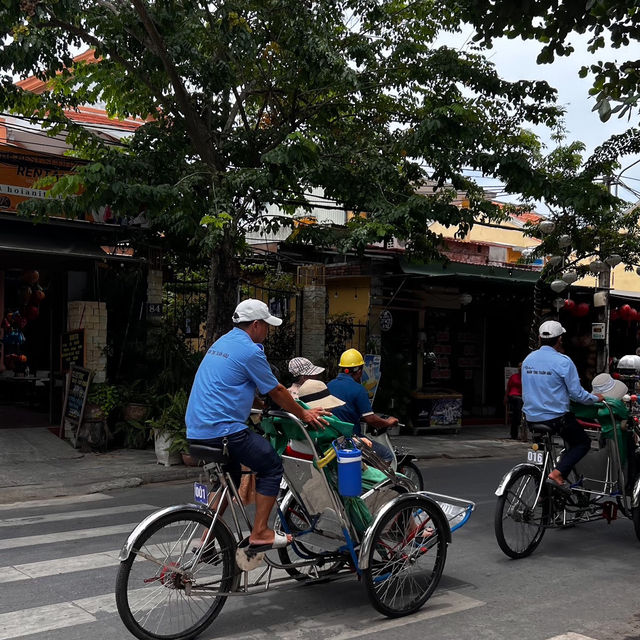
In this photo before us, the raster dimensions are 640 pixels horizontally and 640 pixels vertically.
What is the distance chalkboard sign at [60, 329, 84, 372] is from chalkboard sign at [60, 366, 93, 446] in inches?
8.0

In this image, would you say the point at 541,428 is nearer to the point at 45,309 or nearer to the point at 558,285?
the point at 558,285

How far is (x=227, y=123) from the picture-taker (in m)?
13.3

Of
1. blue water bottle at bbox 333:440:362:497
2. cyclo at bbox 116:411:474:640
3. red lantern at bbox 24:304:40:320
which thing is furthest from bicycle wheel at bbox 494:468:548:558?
red lantern at bbox 24:304:40:320

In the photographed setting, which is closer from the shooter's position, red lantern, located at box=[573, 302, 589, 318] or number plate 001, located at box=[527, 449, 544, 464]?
number plate 001, located at box=[527, 449, 544, 464]

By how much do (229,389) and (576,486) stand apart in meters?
3.79

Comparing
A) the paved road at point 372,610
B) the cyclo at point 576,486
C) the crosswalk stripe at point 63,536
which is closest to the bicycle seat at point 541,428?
the cyclo at point 576,486

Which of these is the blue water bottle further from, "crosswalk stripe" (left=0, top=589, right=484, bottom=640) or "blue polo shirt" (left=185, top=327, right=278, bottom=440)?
"crosswalk stripe" (left=0, top=589, right=484, bottom=640)

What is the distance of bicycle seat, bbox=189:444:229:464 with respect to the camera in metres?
4.53

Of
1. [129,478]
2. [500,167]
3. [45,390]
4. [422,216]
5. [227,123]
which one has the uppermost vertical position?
[227,123]

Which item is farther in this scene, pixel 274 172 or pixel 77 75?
pixel 77 75

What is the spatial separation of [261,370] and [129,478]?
6.48m

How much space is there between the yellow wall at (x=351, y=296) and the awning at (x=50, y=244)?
5.90 metres

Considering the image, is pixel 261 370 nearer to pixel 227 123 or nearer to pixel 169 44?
pixel 169 44

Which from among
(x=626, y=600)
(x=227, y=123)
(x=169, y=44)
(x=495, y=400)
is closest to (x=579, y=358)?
(x=495, y=400)
